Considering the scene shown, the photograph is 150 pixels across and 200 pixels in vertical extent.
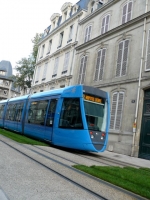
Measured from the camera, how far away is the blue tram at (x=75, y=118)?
9.38 m

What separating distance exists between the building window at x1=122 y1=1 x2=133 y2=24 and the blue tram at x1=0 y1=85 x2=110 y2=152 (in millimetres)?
7978

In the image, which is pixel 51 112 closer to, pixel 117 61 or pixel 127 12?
pixel 117 61

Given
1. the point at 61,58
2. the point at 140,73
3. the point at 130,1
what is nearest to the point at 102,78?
the point at 140,73

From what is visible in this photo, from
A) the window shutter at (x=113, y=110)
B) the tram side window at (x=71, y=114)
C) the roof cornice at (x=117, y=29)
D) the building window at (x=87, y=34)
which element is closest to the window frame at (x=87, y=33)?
the building window at (x=87, y=34)

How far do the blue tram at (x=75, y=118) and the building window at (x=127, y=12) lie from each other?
314 inches

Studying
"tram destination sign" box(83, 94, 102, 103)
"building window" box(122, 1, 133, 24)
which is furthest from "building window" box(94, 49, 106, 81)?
"tram destination sign" box(83, 94, 102, 103)

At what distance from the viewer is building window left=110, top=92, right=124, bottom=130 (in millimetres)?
14742

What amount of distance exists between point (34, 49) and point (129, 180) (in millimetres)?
34803

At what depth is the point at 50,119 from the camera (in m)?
11.1

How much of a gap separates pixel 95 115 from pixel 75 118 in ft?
2.88

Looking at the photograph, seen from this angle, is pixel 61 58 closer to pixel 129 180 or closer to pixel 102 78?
pixel 102 78

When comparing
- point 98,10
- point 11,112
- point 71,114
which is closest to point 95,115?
point 71,114

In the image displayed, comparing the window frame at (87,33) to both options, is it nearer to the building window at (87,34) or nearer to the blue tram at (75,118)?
the building window at (87,34)

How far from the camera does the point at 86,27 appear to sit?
2088 centimetres
